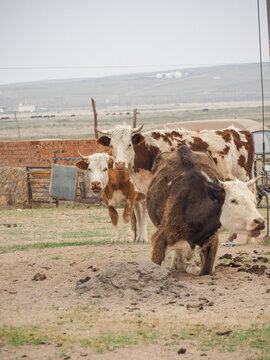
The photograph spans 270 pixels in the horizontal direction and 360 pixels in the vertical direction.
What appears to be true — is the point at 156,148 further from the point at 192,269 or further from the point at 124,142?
the point at 192,269

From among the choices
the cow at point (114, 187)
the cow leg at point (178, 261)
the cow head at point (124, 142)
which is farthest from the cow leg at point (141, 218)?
the cow leg at point (178, 261)

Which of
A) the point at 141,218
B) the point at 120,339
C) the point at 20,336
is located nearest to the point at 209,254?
the point at 120,339

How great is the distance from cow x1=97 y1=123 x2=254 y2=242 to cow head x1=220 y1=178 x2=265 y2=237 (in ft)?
12.6

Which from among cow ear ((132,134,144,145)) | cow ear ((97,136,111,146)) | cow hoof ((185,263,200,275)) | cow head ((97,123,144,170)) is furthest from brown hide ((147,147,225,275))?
cow ear ((97,136,111,146))

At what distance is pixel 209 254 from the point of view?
9109mm

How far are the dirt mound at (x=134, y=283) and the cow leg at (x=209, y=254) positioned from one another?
35.3 inches

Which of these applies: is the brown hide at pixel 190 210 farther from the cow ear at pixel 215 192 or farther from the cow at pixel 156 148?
the cow at pixel 156 148

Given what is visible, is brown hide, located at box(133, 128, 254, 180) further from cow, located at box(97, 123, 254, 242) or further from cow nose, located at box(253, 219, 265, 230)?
cow nose, located at box(253, 219, 265, 230)

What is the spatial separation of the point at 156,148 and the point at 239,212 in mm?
4599

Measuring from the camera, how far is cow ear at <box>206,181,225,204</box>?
28.4ft

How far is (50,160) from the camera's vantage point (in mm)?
25750

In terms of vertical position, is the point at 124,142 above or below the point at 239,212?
above

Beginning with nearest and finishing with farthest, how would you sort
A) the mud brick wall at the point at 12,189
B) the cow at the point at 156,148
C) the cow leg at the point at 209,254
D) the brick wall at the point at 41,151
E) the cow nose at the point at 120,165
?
the cow leg at the point at 209,254 → the cow nose at the point at 120,165 → the cow at the point at 156,148 → the mud brick wall at the point at 12,189 → the brick wall at the point at 41,151

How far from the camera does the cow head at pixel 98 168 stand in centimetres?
1320
